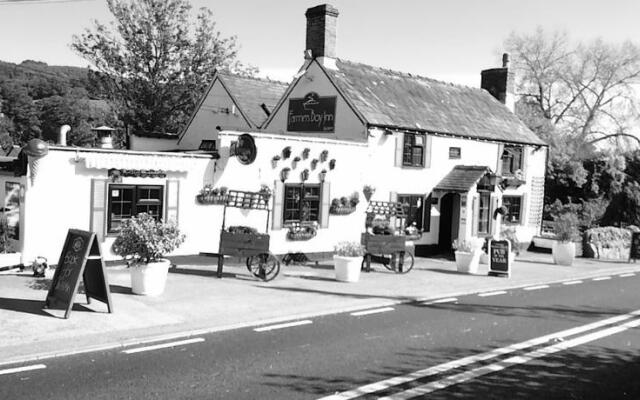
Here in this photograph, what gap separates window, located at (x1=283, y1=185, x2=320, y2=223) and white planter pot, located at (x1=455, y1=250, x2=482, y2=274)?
449cm

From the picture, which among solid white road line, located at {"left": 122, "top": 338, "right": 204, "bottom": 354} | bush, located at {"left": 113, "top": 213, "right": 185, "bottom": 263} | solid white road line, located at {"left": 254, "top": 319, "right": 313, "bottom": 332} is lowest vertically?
solid white road line, located at {"left": 122, "top": 338, "right": 204, "bottom": 354}

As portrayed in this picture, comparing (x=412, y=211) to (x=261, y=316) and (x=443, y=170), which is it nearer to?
(x=443, y=170)

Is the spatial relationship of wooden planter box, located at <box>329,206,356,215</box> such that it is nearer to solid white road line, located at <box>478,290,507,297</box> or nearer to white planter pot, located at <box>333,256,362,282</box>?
white planter pot, located at <box>333,256,362,282</box>

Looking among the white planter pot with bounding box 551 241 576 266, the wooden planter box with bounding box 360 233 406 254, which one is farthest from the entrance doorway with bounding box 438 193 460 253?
the wooden planter box with bounding box 360 233 406 254

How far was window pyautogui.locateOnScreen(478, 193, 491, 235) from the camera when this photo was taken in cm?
2283

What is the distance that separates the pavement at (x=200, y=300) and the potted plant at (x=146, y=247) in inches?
12.4

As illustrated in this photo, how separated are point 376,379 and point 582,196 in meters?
33.1

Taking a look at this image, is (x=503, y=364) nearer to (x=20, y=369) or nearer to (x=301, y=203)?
(x=20, y=369)

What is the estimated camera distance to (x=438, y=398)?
7.04 meters

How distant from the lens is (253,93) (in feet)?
87.2

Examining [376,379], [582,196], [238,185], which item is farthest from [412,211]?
[582,196]

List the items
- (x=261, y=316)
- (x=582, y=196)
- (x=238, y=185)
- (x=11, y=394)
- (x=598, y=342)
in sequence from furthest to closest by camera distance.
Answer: (x=582, y=196) < (x=238, y=185) < (x=261, y=316) < (x=598, y=342) < (x=11, y=394)

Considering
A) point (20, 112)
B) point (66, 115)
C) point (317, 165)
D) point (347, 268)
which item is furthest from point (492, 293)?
point (20, 112)

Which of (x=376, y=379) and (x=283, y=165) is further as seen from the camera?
(x=283, y=165)
